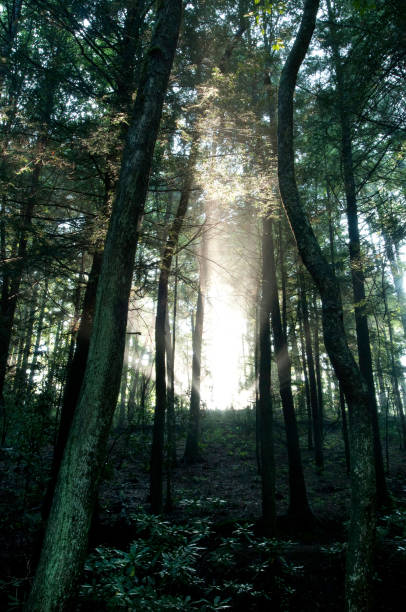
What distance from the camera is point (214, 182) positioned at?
747cm

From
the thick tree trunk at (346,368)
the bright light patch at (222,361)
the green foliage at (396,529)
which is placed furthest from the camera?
the bright light patch at (222,361)

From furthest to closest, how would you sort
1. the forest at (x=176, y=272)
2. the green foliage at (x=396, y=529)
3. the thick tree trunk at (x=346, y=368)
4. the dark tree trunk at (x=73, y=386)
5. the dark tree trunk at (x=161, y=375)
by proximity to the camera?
the dark tree trunk at (x=161, y=375) < the dark tree trunk at (x=73, y=386) < the green foliage at (x=396, y=529) < the forest at (x=176, y=272) < the thick tree trunk at (x=346, y=368)

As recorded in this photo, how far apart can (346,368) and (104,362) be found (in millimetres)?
2658

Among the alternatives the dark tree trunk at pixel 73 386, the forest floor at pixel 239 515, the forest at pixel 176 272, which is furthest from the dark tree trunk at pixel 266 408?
the dark tree trunk at pixel 73 386

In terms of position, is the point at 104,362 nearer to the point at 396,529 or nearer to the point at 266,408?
the point at 266,408

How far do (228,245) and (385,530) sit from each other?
11298 mm

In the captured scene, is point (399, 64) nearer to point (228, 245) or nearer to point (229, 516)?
point (228, 245)

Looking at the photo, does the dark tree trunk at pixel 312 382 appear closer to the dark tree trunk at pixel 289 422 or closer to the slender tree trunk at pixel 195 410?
the dark tree trunk at pixel 289 422

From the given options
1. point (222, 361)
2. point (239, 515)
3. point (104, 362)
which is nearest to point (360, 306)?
point (239, 515)

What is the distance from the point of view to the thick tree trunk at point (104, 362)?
110 inches

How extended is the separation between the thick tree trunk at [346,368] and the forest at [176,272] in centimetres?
2

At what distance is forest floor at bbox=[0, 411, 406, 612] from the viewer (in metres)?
5.05

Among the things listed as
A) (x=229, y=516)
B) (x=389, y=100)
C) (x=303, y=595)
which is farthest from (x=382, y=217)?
(x=229, y=516)

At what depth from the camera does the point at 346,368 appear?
3.73 meters
